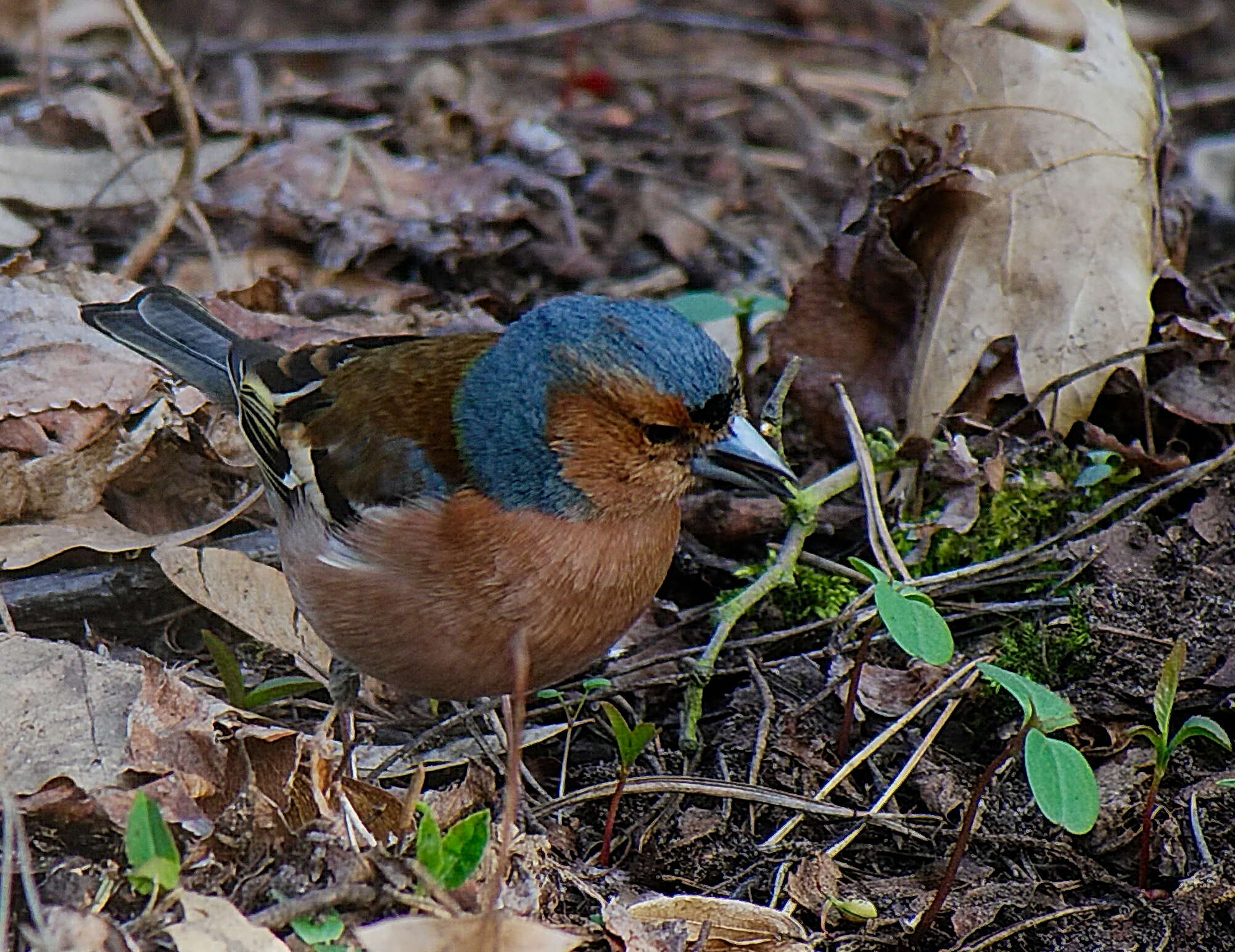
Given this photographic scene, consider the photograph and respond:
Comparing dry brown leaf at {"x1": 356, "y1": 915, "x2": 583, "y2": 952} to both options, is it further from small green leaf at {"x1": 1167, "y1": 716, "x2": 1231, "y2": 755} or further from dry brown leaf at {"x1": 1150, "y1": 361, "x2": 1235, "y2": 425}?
dry brown leaf at {"x1": 1150, "y1": 361, "x2": 1235, "y2": 425}

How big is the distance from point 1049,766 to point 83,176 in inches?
173

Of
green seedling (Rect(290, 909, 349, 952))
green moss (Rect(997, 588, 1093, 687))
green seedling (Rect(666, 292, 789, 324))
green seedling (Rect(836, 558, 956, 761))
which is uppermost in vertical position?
green seedling (Rect(836, 558, 956, 761))

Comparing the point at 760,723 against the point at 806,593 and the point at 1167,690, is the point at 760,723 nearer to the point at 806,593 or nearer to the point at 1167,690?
the point at 806,593

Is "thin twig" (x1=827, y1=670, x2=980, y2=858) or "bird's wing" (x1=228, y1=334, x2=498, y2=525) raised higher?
"bird's wing" (x1=228, y1=334, x2=498, y2=525)

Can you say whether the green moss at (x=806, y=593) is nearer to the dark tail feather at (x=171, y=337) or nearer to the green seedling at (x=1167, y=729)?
the green seedling at (x=1167, y=729)

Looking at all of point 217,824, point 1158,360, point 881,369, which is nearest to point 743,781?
point 217,824

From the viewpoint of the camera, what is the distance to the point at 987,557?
14.1 feet

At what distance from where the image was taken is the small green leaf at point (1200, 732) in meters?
3.15

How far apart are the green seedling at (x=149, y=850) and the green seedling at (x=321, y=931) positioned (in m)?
0.23

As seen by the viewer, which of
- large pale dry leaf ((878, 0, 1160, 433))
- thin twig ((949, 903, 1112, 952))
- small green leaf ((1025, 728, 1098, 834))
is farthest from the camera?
large pale dry leaf ((878, 0, 1160, 433))

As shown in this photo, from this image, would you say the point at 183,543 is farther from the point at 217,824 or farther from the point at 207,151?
the point at 207,151

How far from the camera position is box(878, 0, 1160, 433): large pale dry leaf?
4.56m

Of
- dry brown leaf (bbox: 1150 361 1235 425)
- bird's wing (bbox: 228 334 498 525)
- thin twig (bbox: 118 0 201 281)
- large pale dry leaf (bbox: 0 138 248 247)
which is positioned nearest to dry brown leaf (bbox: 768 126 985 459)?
dry brown leaf (bbox: 1150 361 1235 425)

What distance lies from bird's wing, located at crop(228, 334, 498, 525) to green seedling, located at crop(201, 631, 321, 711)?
430 millimetres
